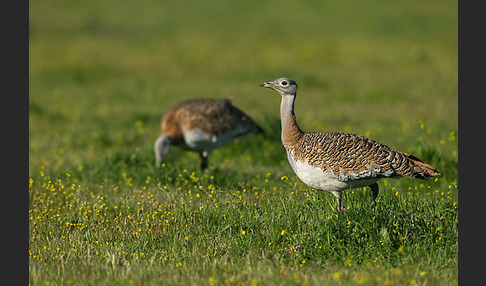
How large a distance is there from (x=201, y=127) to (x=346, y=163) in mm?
3856

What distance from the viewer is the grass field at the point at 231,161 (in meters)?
5.02

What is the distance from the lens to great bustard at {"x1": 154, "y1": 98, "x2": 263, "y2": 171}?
9094mm

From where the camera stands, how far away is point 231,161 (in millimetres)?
9812

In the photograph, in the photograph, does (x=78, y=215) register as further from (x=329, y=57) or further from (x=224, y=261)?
(x=329, y=57)

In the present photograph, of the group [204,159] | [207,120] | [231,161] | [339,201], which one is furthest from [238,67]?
[339,201]

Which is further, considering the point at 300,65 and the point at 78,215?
the point at 300,65

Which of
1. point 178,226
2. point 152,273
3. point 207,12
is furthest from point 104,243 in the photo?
point 207,12

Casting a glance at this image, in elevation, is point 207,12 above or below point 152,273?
above

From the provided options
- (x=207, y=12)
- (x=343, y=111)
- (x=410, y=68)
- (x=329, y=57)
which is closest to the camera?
(x=343, y=111)

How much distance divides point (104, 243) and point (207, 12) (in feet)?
93.3

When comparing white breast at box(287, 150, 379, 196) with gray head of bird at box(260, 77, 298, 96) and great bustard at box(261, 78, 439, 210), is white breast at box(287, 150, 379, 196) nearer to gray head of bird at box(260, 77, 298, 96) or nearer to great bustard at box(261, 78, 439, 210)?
great bustard at box(261, 78, 439, 210)

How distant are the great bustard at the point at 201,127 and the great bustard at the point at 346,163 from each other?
3304 millimetres

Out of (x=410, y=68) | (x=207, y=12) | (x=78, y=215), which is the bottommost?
(x=78, y=215)

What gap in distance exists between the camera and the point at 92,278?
4703mm
